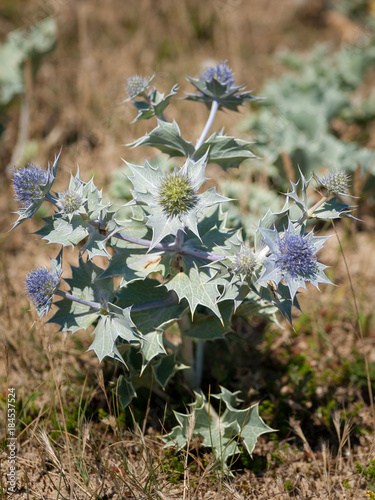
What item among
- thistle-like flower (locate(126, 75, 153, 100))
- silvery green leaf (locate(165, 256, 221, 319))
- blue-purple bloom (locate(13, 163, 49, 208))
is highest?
thistle-like flower (locate(126, 75, 153, 100))

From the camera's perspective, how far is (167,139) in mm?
1763

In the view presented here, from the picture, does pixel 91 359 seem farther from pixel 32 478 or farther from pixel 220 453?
pixel 220 453

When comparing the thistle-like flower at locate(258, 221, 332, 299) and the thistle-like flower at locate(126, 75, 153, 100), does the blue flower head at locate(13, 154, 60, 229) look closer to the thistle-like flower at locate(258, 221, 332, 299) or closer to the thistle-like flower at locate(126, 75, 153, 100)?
the thistle-like flower at locate(126, 75, 153, 100)

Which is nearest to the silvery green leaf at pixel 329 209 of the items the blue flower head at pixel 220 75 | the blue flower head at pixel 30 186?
the blue flower head at pixel 220 75

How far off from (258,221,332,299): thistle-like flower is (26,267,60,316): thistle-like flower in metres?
0.75

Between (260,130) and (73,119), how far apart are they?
182cm

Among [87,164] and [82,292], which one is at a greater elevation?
[87,164]

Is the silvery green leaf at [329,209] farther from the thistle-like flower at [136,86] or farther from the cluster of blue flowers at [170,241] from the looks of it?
the thistle-like flower at [136,86]

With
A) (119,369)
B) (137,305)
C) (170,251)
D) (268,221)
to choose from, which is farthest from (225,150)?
(119,369)

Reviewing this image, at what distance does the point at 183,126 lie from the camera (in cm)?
414

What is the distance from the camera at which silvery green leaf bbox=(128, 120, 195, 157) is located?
173 cm

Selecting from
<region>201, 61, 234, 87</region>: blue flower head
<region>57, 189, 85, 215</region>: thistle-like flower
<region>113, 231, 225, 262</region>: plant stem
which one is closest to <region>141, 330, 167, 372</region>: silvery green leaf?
<region>113, 231, 225, 262</region>: plant stem

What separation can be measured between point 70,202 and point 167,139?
0.49 metres

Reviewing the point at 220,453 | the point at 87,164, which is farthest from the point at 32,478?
the point at 87,164
